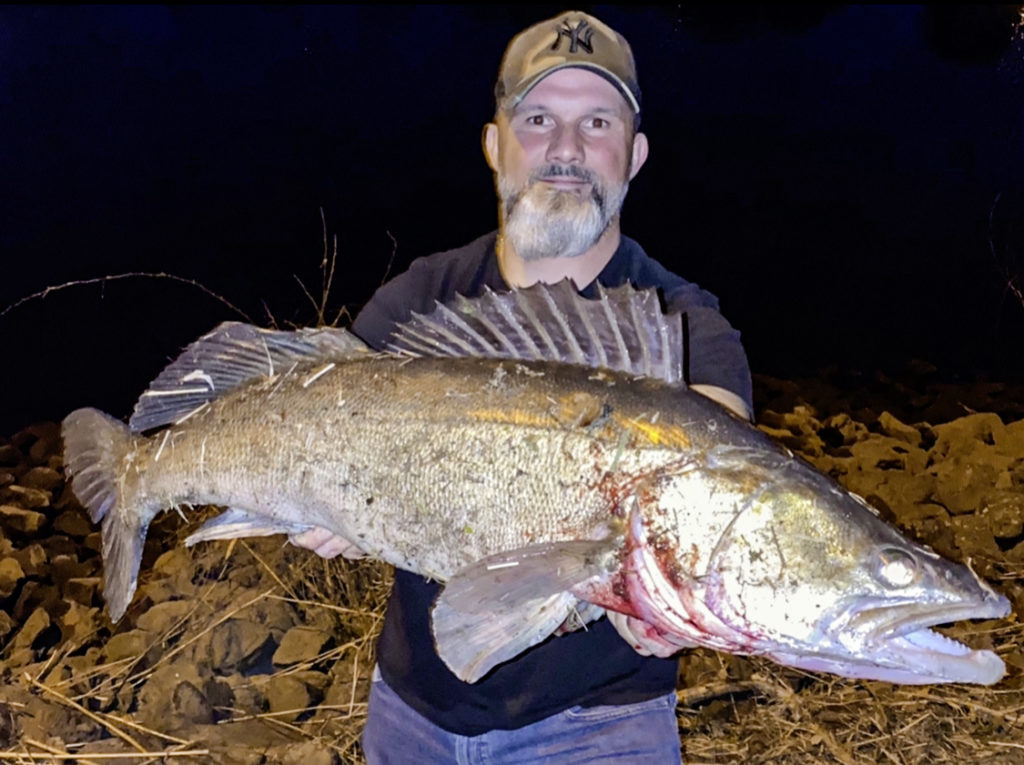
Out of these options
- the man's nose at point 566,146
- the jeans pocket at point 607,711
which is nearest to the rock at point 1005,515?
the jeans pocket at point 607,711

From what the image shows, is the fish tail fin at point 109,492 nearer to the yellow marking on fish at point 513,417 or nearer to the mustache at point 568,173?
the yellow marking on fish at point 513,417

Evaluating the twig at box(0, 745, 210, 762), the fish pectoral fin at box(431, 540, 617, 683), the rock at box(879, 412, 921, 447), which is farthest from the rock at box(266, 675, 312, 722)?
the rock at box(879, 412, 921, 447)

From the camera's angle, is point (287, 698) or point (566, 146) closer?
point (566, 146)

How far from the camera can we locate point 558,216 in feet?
8.43

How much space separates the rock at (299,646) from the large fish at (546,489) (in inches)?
85.0

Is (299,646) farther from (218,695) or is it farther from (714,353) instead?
(714,353)

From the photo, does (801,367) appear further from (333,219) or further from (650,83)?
(650,83)

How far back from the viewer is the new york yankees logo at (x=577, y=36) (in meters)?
2.79

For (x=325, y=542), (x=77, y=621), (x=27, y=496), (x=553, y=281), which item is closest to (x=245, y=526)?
(x=325, y=542)

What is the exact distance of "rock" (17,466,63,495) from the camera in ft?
23.7

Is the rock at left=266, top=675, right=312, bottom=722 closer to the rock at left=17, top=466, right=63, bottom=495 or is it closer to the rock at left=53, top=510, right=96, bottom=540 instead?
the rock at left=53, top=510, right=96, bottom=540

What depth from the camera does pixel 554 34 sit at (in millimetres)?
2855

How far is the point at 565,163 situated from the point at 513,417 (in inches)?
43.5

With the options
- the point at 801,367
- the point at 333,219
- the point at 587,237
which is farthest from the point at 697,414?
the point at 333,219
